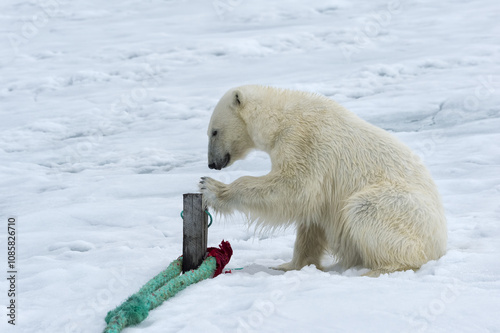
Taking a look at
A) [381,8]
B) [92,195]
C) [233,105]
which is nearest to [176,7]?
[381,8]

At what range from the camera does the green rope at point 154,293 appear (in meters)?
2.43

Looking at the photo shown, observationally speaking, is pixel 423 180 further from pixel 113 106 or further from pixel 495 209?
pixel 113 106

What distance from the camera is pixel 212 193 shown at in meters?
3.55

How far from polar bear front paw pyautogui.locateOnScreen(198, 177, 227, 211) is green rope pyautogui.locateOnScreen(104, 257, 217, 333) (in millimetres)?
345

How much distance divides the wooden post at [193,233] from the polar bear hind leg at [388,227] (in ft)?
3.02

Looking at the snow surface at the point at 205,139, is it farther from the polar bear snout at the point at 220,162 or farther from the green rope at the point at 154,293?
the polar bear snout at the point at 220,162

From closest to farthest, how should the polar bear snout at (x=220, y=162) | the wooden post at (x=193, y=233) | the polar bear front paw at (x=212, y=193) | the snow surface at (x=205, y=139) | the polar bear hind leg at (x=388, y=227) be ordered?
1. the snow surface at (x=205, y=139)
2. the polar bear hind leg at (x=388, y=227)
3. the wooden post at (x=193, y=233)
4. the polar bear front paw at (x=212, y=193)
5. the polar bear snout at (x=220, y=162)

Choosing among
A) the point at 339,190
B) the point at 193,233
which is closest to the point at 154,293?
the point at 193,233

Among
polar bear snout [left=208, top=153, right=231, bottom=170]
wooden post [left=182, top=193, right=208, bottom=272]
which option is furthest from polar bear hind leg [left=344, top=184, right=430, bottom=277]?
polar bear snout [left=208, top=153, right=231, bottom=170]

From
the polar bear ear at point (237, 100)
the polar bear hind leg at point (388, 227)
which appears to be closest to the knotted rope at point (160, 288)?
the polar bear hind leg at point (388, 227)

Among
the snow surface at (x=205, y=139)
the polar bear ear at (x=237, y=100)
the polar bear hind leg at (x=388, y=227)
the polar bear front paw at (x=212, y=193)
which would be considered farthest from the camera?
the polar bear ear at (x=237, y=100)

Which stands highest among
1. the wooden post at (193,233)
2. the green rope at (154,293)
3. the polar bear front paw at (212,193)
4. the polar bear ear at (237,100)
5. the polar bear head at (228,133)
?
the polar bear ear at (237,100)

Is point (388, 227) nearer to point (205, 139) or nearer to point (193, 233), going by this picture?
point (193, 233)

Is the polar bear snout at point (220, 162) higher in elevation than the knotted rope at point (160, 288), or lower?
higher
